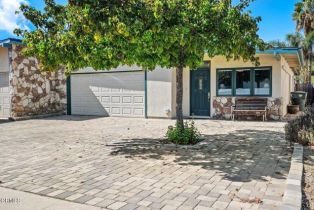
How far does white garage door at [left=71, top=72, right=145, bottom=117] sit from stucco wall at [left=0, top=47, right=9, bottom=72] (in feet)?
11.4

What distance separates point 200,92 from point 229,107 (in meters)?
1.53

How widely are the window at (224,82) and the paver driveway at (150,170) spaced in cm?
516

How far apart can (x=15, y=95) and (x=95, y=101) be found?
3882 millimetres

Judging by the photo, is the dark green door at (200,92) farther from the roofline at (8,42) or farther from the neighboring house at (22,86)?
the roofline at (8,42)

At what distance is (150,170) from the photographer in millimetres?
Result: 5469

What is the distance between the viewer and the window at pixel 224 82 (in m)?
13.9

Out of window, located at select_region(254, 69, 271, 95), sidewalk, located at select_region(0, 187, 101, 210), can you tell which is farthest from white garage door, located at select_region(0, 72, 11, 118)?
sidewalk, located at select_region(0, 187, 101, 210)

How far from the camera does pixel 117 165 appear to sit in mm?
5840

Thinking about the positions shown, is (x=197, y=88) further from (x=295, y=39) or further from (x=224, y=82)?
(x=295, y=39)

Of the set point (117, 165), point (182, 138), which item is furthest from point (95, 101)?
point (117, 165)

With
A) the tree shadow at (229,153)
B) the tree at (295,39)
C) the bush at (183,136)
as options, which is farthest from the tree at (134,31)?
the tree at (295,39)

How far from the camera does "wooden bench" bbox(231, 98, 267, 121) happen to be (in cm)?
1309

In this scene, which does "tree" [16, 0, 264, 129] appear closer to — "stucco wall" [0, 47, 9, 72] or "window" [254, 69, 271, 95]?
"window" [254, 69, 271, 95]

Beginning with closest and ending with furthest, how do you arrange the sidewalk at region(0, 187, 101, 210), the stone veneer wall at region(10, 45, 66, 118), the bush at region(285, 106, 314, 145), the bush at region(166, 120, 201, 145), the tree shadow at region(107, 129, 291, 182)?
the sidewalk at region(0, 187, 101, 210), the tree shadow at region(107, 129, 291, 182), the bush at region(285, 106, 314, 145), the bush at region(166, 120, 201, 145), the stone veneer wall at region(10, 45, 66, 118)
